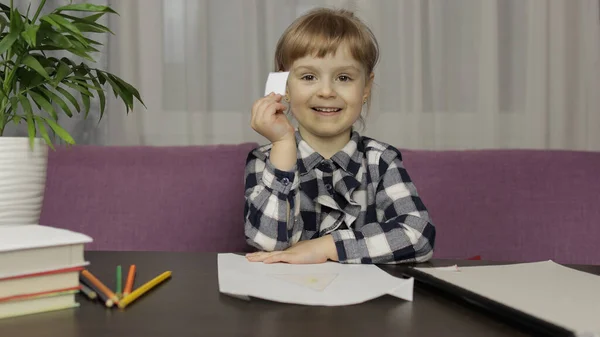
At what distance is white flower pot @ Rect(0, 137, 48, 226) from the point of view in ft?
3.59

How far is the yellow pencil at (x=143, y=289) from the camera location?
62cm

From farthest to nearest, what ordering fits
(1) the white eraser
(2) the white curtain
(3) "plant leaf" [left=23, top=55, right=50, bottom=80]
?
(2) the white curtain
(3) "plant leaf" [left=23, top=55, right=50, bottom=80]
(1) the white eraser

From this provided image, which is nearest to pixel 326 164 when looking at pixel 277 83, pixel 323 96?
pixel 323 96

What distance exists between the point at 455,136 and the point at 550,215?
586 millimetres

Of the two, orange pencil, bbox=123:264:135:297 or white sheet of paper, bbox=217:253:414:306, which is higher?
orange pencil, bbox=123:264:135:297

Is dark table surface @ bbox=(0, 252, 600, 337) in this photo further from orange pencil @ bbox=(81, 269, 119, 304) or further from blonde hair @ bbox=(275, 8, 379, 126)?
blonde hair @ bbox=(275, 8, 379, 126)

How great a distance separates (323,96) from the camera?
1.26 metres

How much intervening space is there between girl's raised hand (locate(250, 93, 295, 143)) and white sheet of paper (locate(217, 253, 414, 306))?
0.29 meters

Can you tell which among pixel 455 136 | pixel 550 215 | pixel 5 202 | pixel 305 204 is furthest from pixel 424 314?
pixel 455 136

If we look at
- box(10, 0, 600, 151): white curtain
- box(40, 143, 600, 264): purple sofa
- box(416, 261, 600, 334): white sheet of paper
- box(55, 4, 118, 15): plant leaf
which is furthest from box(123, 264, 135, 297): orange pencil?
box(10, 0, 600, 151): white curtain

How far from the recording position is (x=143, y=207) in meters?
1.59

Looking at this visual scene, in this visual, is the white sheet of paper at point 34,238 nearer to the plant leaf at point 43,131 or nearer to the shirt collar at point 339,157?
the plant leaf at point 43,131

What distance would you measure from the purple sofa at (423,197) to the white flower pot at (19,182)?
0.43m

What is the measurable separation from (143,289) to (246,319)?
15cm
